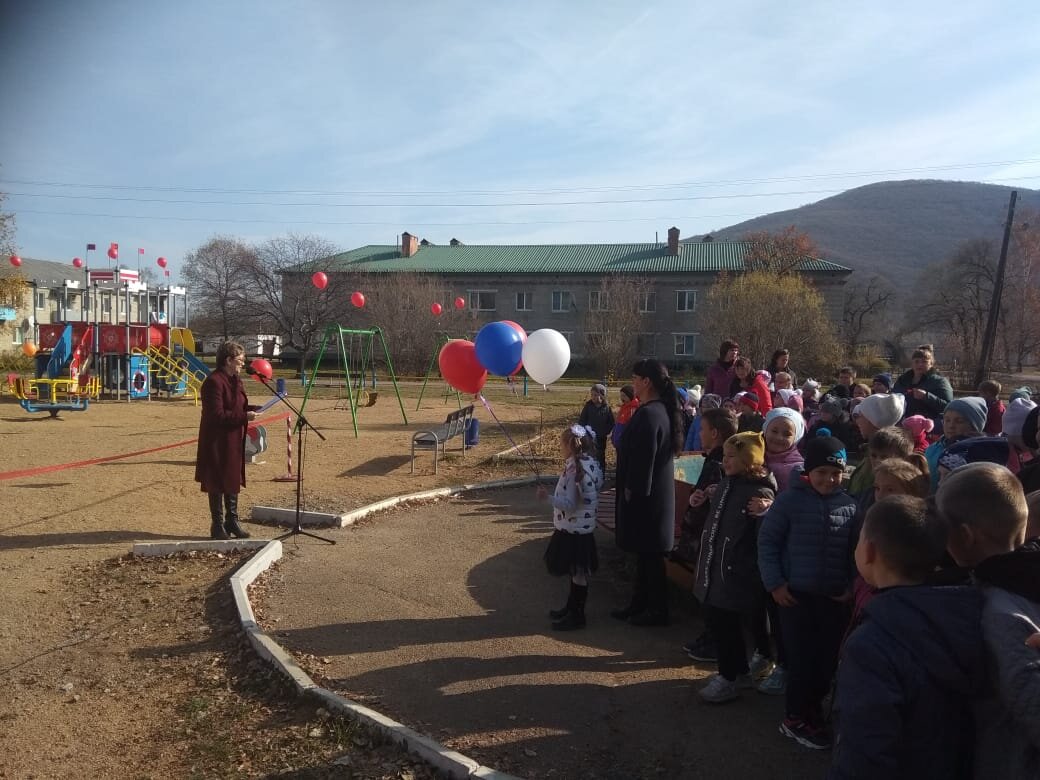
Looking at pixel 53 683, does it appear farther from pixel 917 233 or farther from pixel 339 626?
pixel 917 233

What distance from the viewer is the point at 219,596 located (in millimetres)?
5805

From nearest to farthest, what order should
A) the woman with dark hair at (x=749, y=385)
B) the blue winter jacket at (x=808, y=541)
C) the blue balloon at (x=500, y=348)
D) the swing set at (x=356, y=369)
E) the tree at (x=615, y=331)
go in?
the blue winter jacket at (x=808, y=541) < the woman with dark hair at (x=749, y=385) < the blue balloon at (x=500, y=348) < the swing set at (x=356, y=369) < the tree at (x=615, y=331)

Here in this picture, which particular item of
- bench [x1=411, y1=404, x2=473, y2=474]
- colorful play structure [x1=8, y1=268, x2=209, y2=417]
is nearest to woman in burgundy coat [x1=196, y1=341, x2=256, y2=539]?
bench [x1=411, y1=404, x2=473, y2=474]

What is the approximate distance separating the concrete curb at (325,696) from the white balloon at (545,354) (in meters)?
4.23

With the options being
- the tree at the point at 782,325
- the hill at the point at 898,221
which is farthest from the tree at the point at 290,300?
the hill at the point at 898,221

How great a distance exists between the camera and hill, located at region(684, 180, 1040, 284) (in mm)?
137625

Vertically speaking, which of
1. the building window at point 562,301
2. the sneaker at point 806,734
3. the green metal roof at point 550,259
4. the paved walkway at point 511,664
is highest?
the green metal roof at point 550,259

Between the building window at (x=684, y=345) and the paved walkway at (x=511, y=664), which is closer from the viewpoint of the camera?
the paved walkway at (x=511, y=664)

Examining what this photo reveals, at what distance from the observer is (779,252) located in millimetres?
49188

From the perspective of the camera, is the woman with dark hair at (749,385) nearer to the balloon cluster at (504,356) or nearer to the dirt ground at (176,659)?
the balloon cluster at (504,356)

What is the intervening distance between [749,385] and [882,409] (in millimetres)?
3504

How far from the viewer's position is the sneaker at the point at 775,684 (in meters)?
4.17

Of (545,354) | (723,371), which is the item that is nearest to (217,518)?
(545,354)

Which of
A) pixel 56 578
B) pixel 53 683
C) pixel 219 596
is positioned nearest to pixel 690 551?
pixel 219 596
